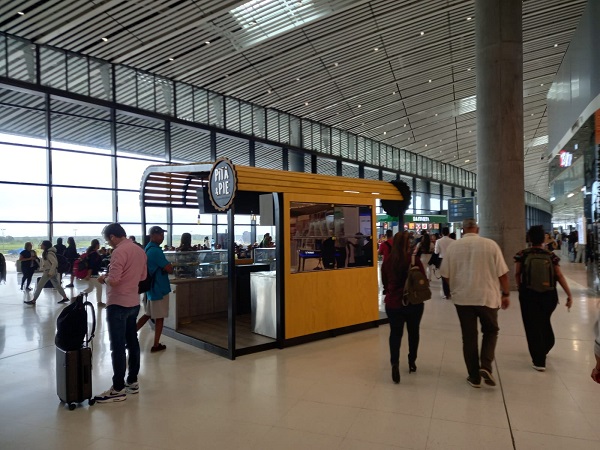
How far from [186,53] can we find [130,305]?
11791 mm

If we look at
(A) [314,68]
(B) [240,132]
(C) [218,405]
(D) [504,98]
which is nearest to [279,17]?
(A) [314,68]

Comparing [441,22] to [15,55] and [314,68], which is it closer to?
[314,68]

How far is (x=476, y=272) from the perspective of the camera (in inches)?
158

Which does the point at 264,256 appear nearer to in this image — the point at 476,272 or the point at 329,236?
the point at 329,236

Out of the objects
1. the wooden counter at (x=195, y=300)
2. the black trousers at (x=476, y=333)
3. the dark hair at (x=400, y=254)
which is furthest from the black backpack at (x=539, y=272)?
the wooden counter at (x=195, y=300)

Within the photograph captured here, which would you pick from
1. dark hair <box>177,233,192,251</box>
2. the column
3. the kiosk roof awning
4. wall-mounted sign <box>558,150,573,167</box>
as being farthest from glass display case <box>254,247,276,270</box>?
wall-mounted sign <box>558,150,573,167</box>

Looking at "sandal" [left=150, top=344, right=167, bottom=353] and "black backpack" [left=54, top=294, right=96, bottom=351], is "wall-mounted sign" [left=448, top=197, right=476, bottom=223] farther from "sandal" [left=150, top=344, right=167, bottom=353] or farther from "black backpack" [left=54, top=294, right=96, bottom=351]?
"black backpack" [left=54, top=294, right=96, bottom=351]

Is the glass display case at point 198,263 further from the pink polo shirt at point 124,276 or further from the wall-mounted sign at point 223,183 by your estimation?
the pink polo shirt at point 124,276

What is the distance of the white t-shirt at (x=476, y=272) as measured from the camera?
3.98 m

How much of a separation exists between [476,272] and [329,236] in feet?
8.51

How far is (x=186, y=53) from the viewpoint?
13.7 meters

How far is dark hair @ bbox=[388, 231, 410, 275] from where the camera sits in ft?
13.9

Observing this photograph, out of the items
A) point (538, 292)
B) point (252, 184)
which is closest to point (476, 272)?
point (538, 292)

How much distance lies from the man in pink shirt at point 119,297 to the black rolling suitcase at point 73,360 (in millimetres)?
190
